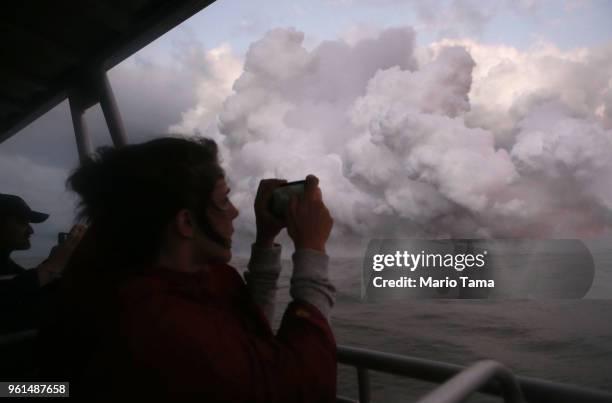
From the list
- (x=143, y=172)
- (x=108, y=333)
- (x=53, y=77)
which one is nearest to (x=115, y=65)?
(x=53, y=77)

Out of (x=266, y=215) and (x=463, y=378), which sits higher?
(x=266, y=215)

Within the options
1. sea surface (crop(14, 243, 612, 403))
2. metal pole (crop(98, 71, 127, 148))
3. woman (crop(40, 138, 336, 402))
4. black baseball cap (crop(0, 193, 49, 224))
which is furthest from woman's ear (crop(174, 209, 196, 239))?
sea surface (crop(14, 243, 612, 403))

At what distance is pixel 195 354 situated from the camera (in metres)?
0.39

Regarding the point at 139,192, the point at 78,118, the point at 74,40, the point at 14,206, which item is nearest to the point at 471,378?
the point at 139,192

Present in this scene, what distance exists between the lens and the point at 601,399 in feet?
1.88

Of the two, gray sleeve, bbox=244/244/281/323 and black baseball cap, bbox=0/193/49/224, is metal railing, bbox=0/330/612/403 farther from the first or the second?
black baseball cap, bbox=0/193/49/224

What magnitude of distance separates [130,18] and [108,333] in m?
1.62

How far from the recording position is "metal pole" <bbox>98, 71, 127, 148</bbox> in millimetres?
2021

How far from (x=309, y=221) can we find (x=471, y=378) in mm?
258

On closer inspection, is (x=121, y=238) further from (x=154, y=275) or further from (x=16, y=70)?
(x=16, y=70)

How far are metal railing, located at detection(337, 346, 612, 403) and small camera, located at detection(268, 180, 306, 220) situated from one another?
0.28 m

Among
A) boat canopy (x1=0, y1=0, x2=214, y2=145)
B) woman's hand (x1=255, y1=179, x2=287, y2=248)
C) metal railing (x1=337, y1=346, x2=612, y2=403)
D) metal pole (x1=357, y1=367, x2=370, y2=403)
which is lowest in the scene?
metal pole (x1=357, y1=367, x2=370, y2=403)

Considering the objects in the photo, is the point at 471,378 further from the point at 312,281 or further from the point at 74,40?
the point at 74,40

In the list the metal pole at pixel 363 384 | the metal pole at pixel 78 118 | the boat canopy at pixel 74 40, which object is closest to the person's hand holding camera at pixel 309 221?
the metal pole at pixel 363 384
